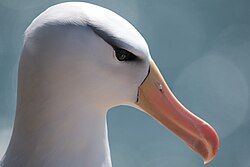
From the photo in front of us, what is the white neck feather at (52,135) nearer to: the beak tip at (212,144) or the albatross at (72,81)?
the albatross at (72,81)

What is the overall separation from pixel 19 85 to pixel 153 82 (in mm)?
463

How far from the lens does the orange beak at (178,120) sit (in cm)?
191

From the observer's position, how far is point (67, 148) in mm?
1776

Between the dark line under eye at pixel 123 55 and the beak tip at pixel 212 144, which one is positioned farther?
the beak tip at pixel 212 144

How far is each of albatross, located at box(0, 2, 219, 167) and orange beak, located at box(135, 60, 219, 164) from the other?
0.07 meters

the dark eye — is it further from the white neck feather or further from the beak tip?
the beak tip

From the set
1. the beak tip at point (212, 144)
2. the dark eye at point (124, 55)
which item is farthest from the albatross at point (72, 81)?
the beak tip at point (212, 144)

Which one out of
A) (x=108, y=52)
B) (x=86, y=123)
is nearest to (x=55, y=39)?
(x=108, y=52)

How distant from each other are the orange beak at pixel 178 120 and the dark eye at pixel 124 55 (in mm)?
162

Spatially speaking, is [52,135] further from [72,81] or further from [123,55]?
[123,55]

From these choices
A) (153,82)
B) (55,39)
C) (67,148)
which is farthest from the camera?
(153,82)

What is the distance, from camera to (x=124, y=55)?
175 cm

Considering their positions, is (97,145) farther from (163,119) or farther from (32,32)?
(32,32)

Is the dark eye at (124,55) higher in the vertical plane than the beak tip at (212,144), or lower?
higher
